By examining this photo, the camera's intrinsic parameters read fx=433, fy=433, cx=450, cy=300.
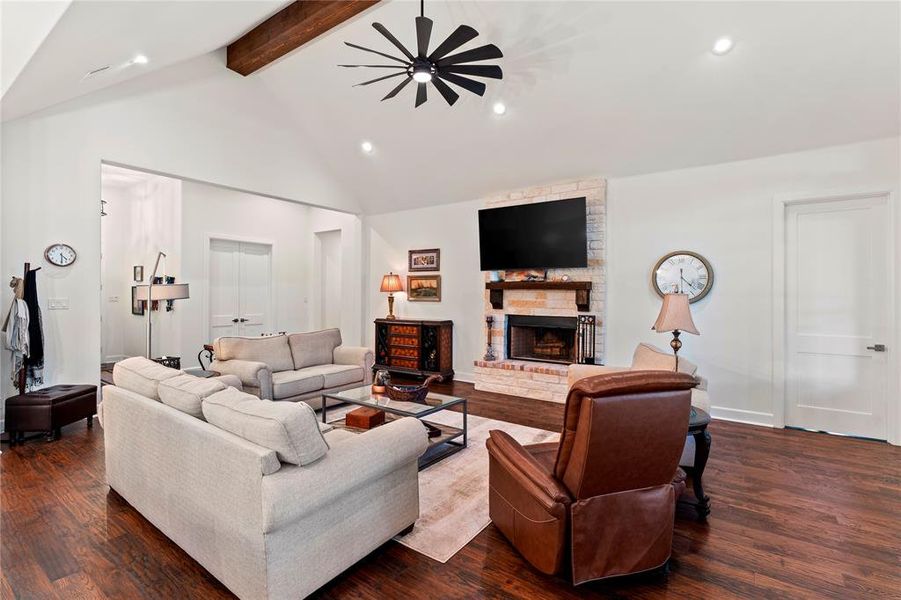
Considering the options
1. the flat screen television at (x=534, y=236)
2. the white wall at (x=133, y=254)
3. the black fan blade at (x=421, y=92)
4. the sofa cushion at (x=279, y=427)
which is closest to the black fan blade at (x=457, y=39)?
the black fan blade at (x=421, y=92)

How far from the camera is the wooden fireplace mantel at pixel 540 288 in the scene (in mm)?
5332

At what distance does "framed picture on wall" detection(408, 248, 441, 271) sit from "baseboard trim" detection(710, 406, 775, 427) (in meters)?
4.15

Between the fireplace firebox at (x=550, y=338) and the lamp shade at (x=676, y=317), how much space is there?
72.3 inches

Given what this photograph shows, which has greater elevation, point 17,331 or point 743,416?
point 17,331

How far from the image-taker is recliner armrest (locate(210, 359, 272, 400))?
170 inches

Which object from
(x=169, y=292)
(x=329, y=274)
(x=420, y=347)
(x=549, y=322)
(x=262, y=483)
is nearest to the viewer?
(x=262, y=483)

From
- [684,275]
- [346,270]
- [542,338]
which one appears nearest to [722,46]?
[684,275]

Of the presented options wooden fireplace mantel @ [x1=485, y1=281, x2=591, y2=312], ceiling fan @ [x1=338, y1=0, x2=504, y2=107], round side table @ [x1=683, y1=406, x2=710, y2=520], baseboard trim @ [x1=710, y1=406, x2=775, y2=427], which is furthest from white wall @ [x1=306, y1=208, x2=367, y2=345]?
round side table @ [x1=683, y1=406, x2=710, y2=520]

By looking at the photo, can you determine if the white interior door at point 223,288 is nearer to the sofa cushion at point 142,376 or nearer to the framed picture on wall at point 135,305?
the framed picture on wall at point 135,305

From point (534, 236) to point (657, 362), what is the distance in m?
2.54

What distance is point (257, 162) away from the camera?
5.87 meters

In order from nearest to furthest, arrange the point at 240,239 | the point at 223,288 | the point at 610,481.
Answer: the point at 610,481
the point at 223,288
the point at 240,239

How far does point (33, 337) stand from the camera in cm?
396

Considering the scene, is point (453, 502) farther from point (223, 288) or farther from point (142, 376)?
point (223, 288)
